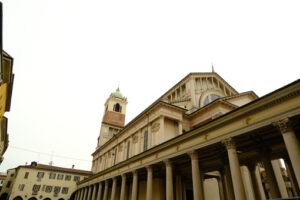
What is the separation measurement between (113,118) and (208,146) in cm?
3825

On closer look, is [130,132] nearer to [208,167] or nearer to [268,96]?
[208,167]

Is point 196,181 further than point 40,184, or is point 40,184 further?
point 40,184

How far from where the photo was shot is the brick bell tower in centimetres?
4284

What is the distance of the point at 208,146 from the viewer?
994 cm

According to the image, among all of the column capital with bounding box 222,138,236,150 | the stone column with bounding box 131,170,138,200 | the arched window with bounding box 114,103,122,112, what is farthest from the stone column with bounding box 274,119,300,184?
the arched window with bounding box 114,103,122,112

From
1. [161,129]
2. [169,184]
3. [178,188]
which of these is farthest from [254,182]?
[161,129]

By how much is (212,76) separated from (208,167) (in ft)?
53.4

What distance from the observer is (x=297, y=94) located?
7.11m

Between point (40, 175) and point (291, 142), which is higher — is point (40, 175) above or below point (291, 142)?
above

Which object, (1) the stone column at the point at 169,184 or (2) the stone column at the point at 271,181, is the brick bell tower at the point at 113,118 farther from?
(2) the stone column at the point at 271,181

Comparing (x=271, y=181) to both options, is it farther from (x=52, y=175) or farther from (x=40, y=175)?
(x=40, y=175)

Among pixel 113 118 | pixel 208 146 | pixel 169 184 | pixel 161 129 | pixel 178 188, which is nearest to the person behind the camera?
pixel 208 146

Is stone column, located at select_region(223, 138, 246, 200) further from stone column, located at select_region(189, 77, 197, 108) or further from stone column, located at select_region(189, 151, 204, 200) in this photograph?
stone column, located at select_region(189, 77, 197, 108)

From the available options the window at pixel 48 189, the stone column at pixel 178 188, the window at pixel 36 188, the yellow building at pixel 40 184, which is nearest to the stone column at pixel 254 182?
the stone column at pixel 178 188
